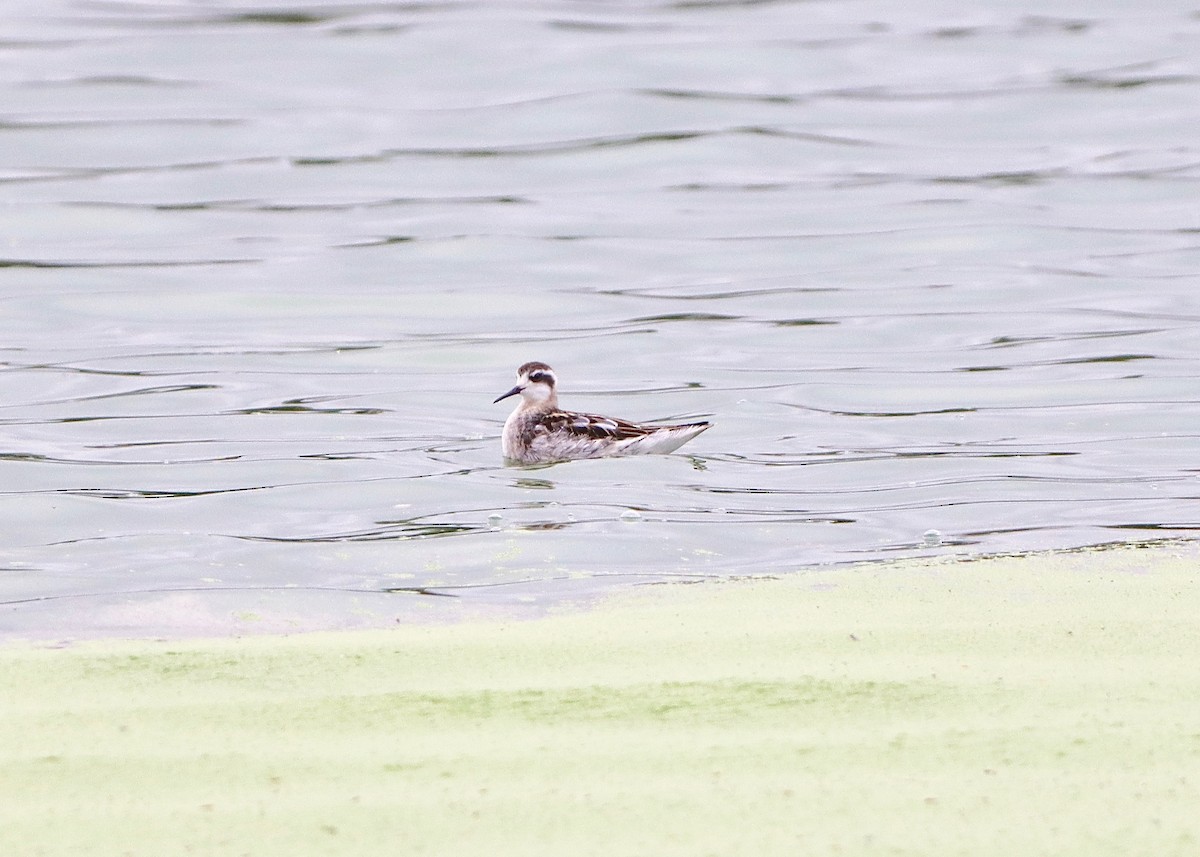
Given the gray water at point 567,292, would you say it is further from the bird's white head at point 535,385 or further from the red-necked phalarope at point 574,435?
the bird's white head at point 535,385

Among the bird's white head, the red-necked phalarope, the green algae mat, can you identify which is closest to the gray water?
the red-necked phalarope

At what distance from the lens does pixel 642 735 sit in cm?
419

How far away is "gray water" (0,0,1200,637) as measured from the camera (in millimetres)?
7621

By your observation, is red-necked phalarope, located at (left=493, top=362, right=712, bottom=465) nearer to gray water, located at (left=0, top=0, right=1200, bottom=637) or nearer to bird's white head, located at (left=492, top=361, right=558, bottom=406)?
bird's white head, located at (left=492, top=361, right=558, bottom=406)

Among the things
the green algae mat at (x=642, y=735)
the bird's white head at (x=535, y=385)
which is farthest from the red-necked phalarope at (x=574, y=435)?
the green algae mat at (x=642, y=735)

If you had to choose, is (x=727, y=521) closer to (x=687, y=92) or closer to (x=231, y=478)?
(x=231, y=478)

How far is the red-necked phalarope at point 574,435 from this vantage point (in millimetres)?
9539

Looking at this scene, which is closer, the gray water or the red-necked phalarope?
the gray water

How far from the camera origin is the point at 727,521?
7.89m

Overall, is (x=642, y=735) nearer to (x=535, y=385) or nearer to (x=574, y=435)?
(x=574, y=435)

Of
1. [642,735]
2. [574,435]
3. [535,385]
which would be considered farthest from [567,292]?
[642,735]

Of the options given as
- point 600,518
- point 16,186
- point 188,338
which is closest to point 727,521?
point 600,518

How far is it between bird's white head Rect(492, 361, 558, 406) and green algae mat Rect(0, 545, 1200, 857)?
4.62 m

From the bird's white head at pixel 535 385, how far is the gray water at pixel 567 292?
50cm
